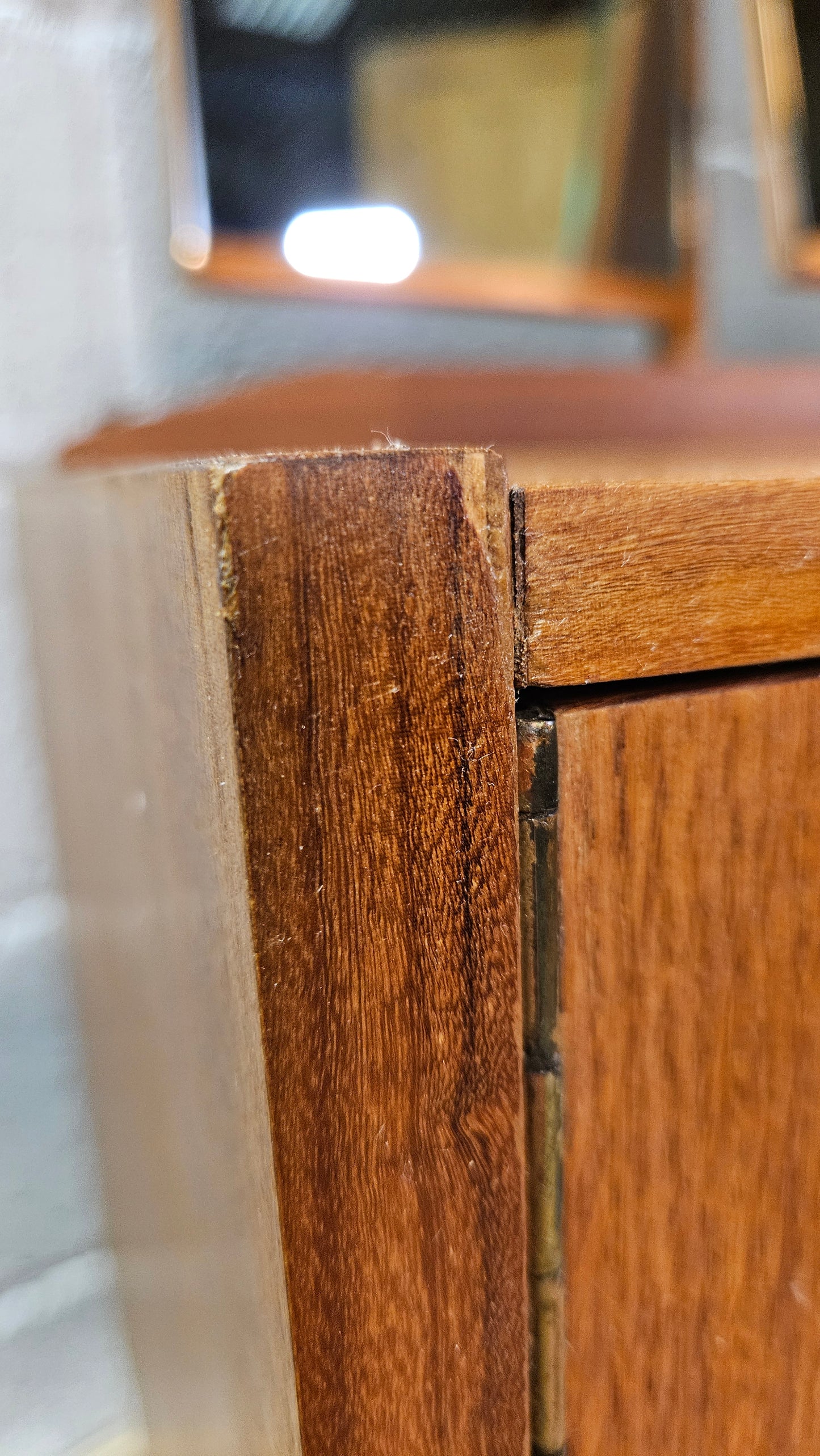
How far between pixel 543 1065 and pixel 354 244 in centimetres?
60

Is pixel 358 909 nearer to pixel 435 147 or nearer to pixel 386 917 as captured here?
pixel 386 917

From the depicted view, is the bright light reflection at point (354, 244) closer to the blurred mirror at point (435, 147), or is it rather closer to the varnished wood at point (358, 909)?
the blurred mirror at point (435, 147)

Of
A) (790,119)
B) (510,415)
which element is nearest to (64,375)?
(510,415)

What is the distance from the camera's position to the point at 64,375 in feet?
1.96

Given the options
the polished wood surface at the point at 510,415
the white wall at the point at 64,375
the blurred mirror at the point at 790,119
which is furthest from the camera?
the blurred mirror at the point at 790,119

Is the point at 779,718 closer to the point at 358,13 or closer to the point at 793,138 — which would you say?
the point at 358,13

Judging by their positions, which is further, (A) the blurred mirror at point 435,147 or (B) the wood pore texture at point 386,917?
(A) the blurred mirror at point 435,147

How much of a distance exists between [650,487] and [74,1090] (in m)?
0.62

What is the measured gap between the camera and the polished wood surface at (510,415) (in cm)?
40

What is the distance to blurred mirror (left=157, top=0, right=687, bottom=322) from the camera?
0.59 meters

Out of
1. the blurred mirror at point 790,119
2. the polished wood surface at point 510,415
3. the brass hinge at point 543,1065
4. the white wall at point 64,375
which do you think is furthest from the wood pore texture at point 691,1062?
the blurred mirror at point 790,119

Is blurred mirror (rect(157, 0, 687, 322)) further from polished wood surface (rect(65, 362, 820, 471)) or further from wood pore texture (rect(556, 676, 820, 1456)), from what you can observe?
wood pore texture (rect(556, 676, 820, 1456))

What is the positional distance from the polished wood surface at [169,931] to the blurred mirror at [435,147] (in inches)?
11.1

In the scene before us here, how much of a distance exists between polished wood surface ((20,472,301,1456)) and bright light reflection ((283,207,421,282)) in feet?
0.91
